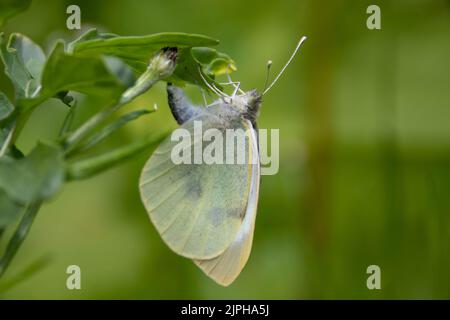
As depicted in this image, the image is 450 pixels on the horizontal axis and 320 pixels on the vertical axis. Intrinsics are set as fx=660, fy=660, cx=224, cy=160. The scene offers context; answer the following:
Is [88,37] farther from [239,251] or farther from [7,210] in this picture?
[239,251]

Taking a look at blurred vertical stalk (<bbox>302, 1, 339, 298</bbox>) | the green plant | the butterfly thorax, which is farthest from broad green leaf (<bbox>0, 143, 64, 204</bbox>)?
blurred vertical stalk (<bbox>302, 1, 339, 298</bbox>)

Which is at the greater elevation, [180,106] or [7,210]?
[180,106]

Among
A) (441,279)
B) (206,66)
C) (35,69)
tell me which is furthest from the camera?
(441,279)

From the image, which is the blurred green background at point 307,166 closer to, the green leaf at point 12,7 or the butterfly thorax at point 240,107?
the butterfly thorax at point 240,107

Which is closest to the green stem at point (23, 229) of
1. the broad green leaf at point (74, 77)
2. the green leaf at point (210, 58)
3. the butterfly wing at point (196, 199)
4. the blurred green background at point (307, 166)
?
the broad green leaf at point (74, 77)

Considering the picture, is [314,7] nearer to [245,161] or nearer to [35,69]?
[245,161]

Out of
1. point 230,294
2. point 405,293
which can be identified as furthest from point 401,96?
point 230,294

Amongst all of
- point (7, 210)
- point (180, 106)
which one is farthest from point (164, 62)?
point (180, 106)
